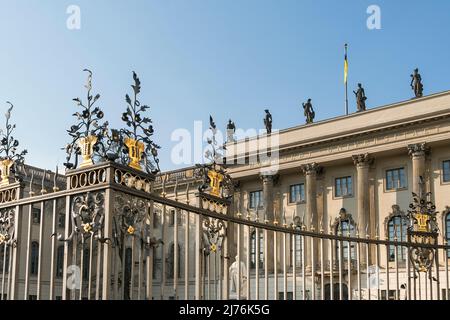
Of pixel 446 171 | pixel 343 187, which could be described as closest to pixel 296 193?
pixel 343 187

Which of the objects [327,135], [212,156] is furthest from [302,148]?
[212,156]

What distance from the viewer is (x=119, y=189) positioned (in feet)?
24.0

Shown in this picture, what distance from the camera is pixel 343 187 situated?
1785 inches

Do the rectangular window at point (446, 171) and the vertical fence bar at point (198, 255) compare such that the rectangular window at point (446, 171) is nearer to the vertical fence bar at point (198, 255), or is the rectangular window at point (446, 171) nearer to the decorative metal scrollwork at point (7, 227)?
the vertical fence bar at point (198, 255)

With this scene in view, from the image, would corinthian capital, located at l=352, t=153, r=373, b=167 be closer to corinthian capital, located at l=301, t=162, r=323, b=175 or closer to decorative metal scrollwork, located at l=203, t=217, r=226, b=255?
corinthian capital, located at l=301, t=162, r=323, b=175

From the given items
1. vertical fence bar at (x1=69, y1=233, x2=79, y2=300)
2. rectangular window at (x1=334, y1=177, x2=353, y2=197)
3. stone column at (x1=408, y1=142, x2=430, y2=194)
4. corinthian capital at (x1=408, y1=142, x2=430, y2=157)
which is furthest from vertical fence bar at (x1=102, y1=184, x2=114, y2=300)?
rectangular window at (x1=334, y1=177, x2=353, y2=197)

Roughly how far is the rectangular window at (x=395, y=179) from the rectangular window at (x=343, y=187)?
102 inches

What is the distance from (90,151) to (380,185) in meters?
37.5

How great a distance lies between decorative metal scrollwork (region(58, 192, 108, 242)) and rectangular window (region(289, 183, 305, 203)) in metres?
39.7

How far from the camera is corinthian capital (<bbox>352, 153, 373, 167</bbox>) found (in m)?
43.0
